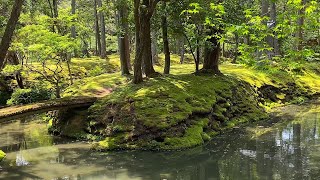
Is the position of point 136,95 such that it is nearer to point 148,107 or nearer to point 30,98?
point 148,107

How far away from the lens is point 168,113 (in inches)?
462

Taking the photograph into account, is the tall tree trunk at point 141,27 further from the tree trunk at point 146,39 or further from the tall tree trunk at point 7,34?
the tall tree trunk at point 7,34

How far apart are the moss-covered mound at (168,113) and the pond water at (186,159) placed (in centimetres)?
56

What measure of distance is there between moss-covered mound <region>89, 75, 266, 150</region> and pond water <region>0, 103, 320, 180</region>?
0.56 metres

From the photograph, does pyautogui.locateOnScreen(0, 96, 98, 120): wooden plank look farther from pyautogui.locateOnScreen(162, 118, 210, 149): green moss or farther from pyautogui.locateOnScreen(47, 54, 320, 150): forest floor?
pyautogui.locateOnScreen(162, 118, 210, 149): green moss

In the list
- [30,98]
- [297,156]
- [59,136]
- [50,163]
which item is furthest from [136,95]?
[30,98]

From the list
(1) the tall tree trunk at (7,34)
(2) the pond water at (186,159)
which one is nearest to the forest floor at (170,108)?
(2) the pond water at (186,159)

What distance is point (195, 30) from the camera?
16.7 metres

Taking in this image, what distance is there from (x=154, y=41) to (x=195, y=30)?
768 centimetres

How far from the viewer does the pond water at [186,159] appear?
28.3ft

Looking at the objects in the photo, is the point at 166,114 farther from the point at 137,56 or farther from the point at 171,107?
the point at 137,56

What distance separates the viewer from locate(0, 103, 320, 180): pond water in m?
8.62

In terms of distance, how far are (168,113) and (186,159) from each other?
2.30 metres

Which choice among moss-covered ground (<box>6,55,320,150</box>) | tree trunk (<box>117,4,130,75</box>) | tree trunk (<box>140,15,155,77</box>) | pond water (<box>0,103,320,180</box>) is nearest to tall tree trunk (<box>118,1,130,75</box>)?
tree trunk (<box>117,4,130,75</box>)
